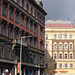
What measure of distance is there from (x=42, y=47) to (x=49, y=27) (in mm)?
28073

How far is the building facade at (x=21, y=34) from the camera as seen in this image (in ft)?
142

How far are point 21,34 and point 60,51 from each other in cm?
3905

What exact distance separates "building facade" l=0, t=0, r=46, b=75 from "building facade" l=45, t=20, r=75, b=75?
20614 millimetres

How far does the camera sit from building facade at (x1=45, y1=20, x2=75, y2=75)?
86.9 meters

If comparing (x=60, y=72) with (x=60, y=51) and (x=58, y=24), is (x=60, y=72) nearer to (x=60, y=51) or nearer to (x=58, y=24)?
(x=60, y=51)

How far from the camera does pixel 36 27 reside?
61.6m

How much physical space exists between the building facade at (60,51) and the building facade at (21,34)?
20.6 metres

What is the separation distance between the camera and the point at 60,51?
87.6m

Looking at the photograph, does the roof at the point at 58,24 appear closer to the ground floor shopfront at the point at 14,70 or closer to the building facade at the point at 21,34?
the building facade at the point at 21,34

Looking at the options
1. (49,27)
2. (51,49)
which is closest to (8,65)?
(51,49)

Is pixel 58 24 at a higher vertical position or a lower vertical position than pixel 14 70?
higher

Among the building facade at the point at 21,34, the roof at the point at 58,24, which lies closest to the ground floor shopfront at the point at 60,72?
the roof at the point at 58,24

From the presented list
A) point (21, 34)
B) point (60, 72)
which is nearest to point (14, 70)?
point (21, 34)

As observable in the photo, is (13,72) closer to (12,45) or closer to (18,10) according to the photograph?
(12,45)
